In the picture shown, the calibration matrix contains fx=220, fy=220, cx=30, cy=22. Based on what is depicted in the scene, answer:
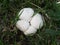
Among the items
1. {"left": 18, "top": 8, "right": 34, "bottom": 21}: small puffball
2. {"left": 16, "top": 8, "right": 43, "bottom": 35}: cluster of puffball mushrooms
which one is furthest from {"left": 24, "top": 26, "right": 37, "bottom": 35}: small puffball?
{"left": 18, "top": 8, "right": 34, "bottom": 21}: small puffball

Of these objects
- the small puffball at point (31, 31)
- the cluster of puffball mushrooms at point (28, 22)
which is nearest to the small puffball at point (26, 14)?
the cluster of puffball mushrooms at point (28, 22)

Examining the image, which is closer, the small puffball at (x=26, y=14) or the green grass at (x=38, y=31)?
the green grass at (x=38, y=31)

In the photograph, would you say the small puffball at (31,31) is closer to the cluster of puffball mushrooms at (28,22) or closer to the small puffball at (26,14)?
the cluster of puffball mushrooms at (28,22)

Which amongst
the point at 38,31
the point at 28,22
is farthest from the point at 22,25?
the point at 38,31

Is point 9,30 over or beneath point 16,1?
beneath

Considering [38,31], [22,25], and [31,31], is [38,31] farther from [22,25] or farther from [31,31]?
[22,25]

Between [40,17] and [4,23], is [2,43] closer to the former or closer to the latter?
[4,23]

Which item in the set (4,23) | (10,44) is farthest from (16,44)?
(4,23)

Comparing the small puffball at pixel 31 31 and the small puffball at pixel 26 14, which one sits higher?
the small puffball at pixel 26 14
